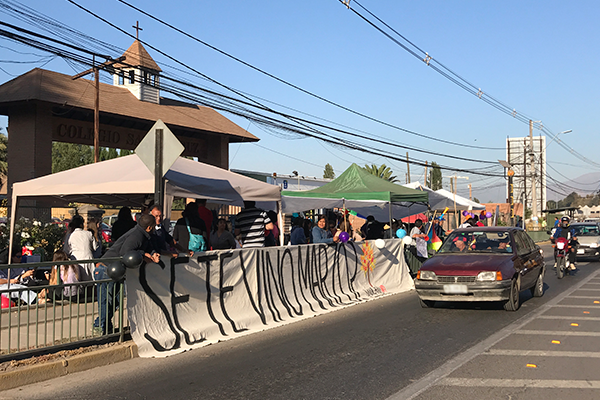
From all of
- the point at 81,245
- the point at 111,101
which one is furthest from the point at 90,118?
the point at 81,245

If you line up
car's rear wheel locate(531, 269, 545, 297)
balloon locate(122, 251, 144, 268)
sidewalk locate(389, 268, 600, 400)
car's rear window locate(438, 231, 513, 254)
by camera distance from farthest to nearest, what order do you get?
car's rear wheel locate(531, 269, 545, 297), car's rear window locate(438, 231, 513, 254), balloon locate(122, 251, 144, 268), sidewalk locate(389, 268, 600, 400)

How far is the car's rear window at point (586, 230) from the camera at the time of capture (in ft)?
73.0

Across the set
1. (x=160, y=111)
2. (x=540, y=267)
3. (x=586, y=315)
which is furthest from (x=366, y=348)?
(x=160, y=111)

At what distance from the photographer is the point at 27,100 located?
19.5 meters

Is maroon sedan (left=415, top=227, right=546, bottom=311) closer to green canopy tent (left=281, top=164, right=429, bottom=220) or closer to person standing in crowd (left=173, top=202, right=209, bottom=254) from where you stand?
person standing in crowd (left=173, top=202, right=209, bottom=254)

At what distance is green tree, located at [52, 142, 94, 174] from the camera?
182 ft

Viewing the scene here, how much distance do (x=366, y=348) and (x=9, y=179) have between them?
17470 mm

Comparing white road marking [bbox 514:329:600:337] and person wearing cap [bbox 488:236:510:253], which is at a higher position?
person wearing cap [bbox 488:236:510:253]

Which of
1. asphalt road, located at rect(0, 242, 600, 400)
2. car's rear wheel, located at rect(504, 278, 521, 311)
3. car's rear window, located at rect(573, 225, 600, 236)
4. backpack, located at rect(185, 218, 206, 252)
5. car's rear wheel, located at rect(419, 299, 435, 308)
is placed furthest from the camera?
car's rear window, located at rect(573, 225, 600, 236)

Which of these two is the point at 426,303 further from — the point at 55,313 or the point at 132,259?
the point at 55,313

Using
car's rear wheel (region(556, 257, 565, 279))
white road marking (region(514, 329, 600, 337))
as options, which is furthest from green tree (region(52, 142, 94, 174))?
white road marking (region(514, 329, 600, 337))

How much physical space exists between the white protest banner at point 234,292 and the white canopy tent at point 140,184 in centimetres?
159

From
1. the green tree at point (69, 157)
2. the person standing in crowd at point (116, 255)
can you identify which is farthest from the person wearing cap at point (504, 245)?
the green tree at point (69, 157)

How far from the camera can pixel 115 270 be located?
22.2 feet
